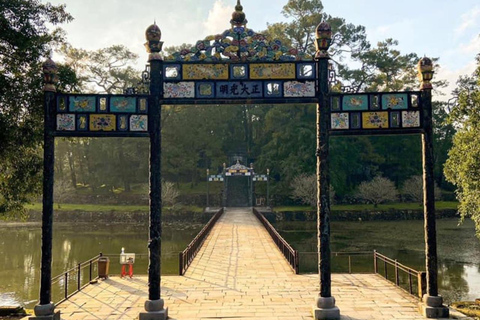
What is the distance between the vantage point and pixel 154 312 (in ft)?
23.4

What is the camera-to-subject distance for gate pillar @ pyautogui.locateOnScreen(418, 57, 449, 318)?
7.41 metres

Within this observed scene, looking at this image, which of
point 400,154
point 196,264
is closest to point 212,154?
point 400,154

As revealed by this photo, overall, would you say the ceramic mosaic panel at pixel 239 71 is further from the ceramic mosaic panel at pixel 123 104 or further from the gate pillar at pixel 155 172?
the ceramic mosaic panel at pixel 123 104

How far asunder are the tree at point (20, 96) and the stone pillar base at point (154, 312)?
5.79 meters

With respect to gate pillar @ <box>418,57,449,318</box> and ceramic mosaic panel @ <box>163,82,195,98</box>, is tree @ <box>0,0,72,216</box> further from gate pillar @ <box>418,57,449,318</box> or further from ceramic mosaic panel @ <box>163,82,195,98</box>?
gate pillar @ <box>418,57,449,318</box>

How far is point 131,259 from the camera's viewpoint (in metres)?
11.5

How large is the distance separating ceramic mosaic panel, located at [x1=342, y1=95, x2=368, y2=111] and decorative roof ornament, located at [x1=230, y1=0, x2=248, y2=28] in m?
2.81

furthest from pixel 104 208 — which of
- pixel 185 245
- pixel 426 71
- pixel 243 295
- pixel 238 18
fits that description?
pixel 426 71

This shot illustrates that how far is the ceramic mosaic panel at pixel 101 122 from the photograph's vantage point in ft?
25.4

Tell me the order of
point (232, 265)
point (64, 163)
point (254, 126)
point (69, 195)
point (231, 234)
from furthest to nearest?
point (64, 163)
point (254, 126)
point (69, 195)
point (231, 234)
point (232, 265)

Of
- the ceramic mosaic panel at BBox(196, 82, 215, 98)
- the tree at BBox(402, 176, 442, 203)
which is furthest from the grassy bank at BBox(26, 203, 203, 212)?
the ceramic mosaic panel at BBox(196, 82, 215, 98)

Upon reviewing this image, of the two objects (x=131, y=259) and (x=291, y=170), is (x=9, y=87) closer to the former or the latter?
(x=131, y=259)

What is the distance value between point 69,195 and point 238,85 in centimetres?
3990

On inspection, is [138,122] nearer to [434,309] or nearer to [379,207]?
[434,309]
